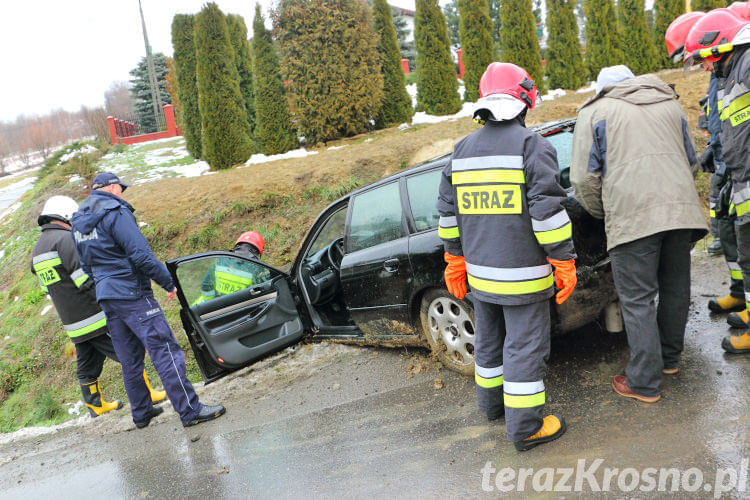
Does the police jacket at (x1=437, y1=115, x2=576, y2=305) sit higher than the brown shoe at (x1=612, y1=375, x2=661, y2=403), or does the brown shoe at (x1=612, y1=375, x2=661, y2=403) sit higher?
the police jacket at (x1=437, y1=115, x2=576, y2=305)

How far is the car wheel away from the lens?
134 inches

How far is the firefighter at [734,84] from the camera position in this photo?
2.76m

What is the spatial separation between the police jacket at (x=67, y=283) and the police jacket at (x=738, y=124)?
16.5 feet

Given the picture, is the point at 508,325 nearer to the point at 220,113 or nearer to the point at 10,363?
the point at 10,363

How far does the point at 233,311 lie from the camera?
4449mm

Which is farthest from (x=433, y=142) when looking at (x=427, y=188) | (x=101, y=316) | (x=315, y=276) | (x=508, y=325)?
(x=508, y=325)

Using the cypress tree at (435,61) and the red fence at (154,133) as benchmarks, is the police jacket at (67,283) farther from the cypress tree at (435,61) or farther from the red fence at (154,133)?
the red fence at (154,133)

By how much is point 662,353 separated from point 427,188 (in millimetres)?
1784

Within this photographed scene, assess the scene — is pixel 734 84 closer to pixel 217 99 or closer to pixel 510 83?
pixel 510 83

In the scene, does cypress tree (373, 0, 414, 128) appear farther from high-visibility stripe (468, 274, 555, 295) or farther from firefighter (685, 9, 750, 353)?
high-visibility stripe (468, 274, 555, 295)

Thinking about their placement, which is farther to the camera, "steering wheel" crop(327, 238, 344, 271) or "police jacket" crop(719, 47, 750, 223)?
"steering wheel" crop(327, 238, 344, 271)

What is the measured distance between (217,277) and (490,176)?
279 cm

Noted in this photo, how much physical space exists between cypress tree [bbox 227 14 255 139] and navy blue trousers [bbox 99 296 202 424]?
11930mm

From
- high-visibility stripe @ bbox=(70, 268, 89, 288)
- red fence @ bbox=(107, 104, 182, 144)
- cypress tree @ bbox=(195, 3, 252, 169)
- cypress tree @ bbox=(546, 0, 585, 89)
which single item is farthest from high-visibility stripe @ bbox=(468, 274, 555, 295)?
red fence @ bbox=(107, 104, 182, 144)
